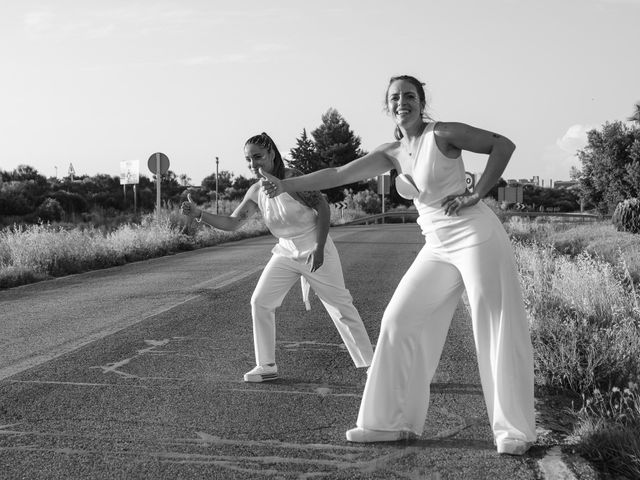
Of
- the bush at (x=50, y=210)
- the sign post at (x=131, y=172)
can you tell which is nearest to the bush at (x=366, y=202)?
the sign post at (x=131, y=172)

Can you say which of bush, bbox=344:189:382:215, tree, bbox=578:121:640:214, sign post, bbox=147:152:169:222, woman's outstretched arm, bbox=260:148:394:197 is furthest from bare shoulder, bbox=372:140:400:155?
bush, bbox=344:189:382:215

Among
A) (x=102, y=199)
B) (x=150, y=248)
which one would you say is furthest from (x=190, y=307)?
(x=102, y=199)

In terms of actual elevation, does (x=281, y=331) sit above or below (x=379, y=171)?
below

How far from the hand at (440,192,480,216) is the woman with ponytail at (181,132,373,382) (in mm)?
1810

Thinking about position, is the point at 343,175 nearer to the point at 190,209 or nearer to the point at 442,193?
the point at 442,193

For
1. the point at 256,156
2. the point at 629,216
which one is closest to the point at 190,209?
the point at 256,156

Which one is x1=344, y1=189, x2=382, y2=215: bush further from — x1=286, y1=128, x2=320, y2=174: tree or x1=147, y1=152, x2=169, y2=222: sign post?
x1=147, y1=152, x2=169, y2=222: sign post

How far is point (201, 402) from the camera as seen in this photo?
213 inches

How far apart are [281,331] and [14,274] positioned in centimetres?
707

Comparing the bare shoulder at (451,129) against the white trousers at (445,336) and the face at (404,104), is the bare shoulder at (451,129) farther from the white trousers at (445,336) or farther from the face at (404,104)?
the white trousers at (445,336)

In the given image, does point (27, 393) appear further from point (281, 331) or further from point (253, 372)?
point (281, 331)

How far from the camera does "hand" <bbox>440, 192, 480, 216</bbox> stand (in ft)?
14.0

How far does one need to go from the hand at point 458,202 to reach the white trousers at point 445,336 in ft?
0.70

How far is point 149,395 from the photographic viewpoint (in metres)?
5.61
